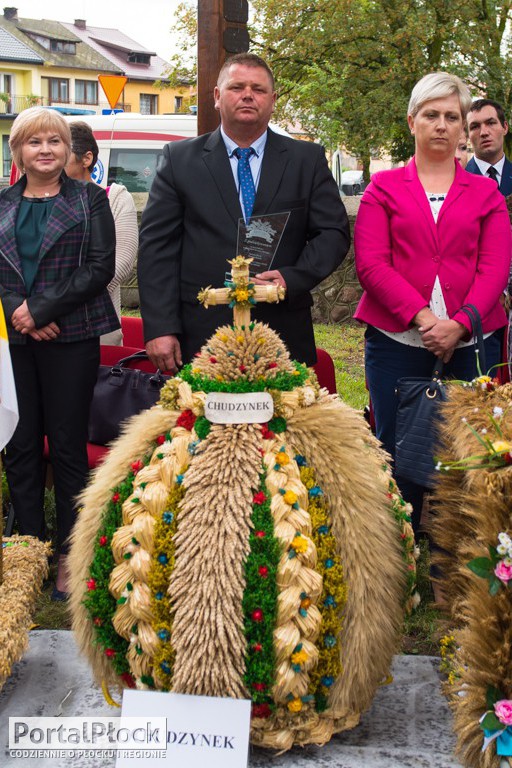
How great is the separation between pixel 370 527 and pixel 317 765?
2.04 ft

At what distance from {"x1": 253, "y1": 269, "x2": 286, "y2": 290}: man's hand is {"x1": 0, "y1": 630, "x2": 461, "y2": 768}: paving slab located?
1.29 m

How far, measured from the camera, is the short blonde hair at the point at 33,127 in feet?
11.6

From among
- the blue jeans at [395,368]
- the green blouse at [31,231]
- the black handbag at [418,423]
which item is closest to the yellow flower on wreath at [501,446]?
the black handbag at [418,423]

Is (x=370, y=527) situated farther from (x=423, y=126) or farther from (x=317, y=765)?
(x=423, y=126)

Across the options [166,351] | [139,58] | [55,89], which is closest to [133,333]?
[166,351]

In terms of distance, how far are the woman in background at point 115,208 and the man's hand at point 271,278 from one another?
1.44m

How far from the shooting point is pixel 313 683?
2.26 m

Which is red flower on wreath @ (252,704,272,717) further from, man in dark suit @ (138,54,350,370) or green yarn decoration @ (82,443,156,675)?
man in dark suit @ (138,54,350,370)

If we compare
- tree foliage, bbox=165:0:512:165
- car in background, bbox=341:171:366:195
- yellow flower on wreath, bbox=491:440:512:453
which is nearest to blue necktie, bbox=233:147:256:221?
yellow flower on wreath, bbox=491:440:512:453

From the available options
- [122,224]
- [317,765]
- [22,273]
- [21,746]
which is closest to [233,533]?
[317,765]

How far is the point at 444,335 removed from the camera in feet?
10.8

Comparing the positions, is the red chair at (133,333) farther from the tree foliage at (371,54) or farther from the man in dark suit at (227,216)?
the tree foliage at (371,54)

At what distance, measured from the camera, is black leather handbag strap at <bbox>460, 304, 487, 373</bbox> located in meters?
3.21

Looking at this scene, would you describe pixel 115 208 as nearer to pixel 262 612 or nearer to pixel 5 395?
pixel 5 395
